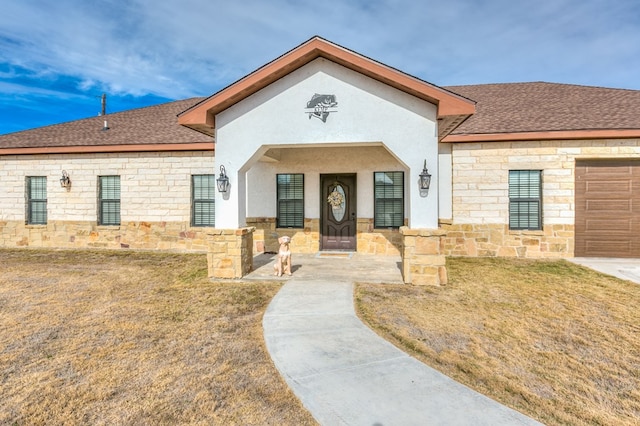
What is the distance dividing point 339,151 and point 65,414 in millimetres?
8971

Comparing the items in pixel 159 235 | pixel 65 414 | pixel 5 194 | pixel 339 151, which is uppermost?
pixel 339 151

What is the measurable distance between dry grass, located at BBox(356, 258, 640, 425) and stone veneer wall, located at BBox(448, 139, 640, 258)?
2.46m

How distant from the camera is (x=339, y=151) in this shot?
404 inches

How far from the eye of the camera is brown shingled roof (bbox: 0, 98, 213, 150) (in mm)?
11117

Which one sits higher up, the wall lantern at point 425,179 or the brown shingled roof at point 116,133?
the brown shingled roof at point 116,133

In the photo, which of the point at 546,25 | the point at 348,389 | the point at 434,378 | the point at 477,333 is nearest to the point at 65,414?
the point at 348,389

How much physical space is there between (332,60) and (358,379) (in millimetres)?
6147

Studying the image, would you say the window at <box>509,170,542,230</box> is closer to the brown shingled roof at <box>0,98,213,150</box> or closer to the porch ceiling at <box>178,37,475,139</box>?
the porch ceiling at <box>178,37,475,139</box>

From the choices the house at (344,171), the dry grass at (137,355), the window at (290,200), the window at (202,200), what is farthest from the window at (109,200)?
the window at (290,200)

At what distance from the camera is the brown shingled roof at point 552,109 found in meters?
9.16

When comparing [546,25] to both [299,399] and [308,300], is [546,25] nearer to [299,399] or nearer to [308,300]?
[308,300]

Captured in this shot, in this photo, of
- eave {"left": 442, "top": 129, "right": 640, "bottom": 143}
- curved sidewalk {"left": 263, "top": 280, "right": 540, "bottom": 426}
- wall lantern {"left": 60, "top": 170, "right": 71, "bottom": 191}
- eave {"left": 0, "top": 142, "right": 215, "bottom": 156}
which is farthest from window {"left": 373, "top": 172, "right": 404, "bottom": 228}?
wall lantern {"left": 60, "top": 170, "right": 71, "bottom": 191}

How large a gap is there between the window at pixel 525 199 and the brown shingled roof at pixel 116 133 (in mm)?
9890

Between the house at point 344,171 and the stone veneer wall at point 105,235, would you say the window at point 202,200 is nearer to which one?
the house at point 344,171
